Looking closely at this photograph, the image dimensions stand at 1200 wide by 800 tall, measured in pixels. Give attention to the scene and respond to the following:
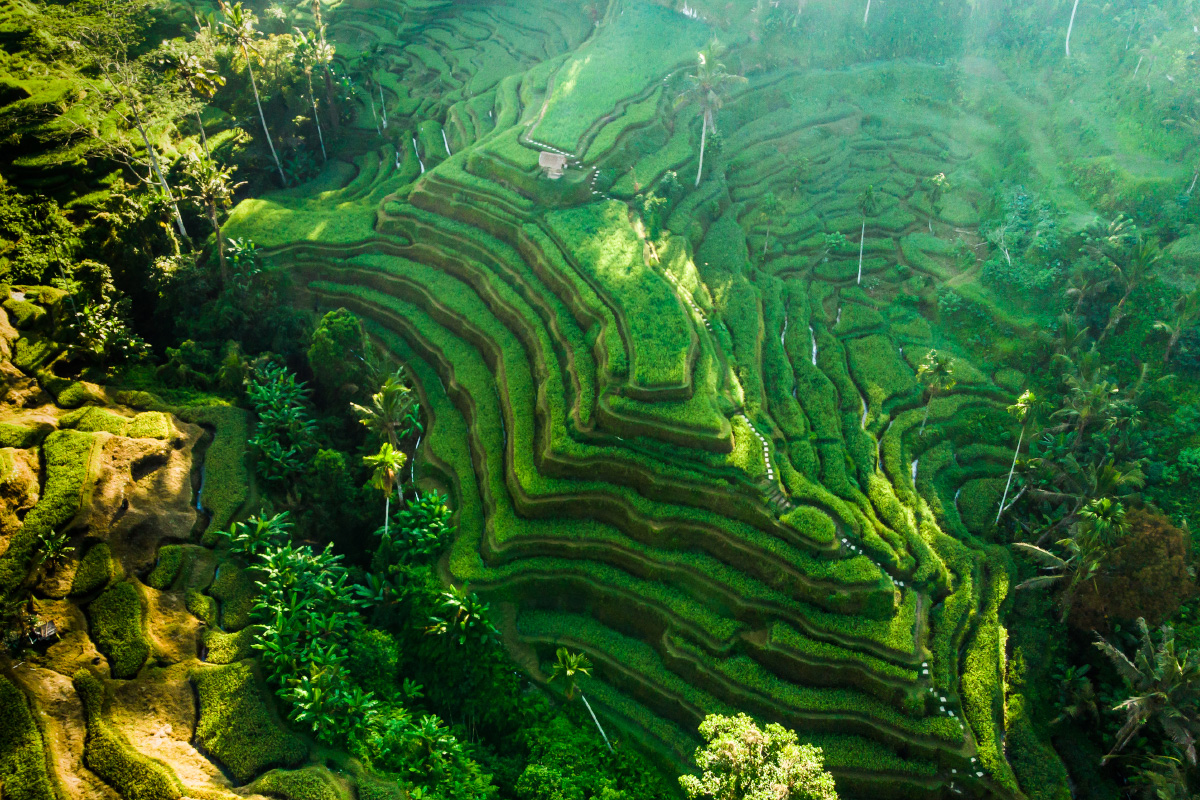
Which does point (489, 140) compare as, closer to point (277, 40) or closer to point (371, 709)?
point (277, 40)

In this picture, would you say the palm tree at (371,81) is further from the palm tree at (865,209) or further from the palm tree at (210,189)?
the palm tree at (865,209)

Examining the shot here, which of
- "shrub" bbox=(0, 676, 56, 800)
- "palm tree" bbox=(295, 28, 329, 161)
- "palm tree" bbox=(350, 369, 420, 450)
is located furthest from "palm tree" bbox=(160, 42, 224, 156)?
"shrub" bbox=(0, 676, 56, 800)

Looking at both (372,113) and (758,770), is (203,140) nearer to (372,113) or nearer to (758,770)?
(372,113)

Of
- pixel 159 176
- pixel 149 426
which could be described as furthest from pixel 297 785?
pixel 159 176

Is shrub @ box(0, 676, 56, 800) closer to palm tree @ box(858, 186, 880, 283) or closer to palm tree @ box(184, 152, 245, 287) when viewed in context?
palm tree @ box(184, 152, 245, 287)

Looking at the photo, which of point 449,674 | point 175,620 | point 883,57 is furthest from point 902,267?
point 175,620

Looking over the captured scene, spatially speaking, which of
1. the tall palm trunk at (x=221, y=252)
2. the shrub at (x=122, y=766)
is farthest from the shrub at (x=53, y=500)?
the tall palm trunk at (x=221, y=252)
